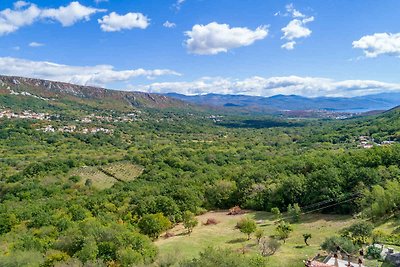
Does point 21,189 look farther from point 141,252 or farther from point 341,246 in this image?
point 341,246

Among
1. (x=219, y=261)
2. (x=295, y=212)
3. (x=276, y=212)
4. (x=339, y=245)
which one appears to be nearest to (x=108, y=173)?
(x=276, y=212)

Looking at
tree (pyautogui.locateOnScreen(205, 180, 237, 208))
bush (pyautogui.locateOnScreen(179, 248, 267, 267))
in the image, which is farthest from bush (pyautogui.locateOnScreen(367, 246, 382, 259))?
tree (pyautogui.locateOnScreen(205, 180, 237, 208))

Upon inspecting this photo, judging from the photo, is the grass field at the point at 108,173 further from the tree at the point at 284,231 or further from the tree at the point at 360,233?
the tree at the point at 360,233

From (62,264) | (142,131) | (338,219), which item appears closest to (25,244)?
(62,264)

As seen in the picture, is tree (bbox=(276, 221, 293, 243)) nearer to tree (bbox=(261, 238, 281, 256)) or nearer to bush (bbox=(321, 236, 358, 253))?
tree (bbox=(261, 238, 281, 256))

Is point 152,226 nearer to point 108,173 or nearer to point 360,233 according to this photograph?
point 360,233

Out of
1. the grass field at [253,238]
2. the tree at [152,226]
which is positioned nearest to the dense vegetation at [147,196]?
the tree at [152,226]

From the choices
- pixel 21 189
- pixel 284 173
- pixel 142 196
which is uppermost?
pixel 284 173

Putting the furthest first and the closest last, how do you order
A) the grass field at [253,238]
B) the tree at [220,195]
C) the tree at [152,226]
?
the tree at [220,195], the tree at [152,226], the grass field at [253,238]
